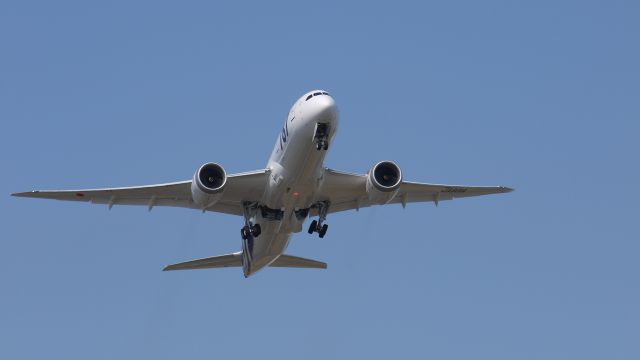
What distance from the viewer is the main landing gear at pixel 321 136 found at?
39.4m

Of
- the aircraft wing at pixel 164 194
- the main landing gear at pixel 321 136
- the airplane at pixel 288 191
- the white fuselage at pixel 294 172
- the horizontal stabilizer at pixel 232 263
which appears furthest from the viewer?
the horizontal stabilizer at pixel 232 263

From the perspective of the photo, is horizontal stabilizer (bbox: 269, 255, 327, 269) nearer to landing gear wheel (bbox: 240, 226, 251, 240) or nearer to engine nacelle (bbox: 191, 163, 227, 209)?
landing gear wheel (bbox: 240, 226, 251, 240)

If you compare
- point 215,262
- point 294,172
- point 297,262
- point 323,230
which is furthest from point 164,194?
point 297,262

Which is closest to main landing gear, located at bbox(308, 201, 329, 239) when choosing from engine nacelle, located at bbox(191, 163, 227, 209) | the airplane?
the airplane

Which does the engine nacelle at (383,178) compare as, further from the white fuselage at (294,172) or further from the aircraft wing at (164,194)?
the aircraft wing at (164,194)

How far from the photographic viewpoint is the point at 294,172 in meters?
40.6

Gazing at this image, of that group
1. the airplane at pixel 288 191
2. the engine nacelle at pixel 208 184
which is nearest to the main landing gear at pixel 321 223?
the airplane at pixel 288 191

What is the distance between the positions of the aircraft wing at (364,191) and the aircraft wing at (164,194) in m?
2.37

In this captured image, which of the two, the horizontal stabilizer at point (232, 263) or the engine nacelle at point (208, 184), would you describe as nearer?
the engine nacelle at point (208, 184)

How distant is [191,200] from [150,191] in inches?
67.3

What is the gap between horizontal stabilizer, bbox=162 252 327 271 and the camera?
156ft

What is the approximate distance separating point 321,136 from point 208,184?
15.1 ft

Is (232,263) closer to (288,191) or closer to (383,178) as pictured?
(288,191)

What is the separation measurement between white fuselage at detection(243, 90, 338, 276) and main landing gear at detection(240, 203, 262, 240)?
0.19 m
